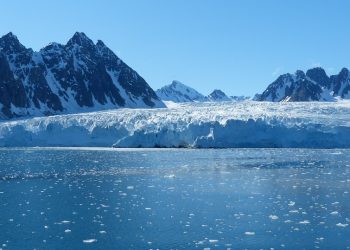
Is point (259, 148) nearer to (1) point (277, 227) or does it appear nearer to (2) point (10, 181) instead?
(2) point (10, 181)

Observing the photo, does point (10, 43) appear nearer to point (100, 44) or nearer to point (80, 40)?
point (80, 40)

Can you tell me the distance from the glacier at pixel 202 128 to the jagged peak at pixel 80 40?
47.5 metres

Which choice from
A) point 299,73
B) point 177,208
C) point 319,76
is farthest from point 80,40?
point 177,208

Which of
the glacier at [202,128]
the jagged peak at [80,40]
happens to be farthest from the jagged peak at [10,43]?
the glacier at [202,128]

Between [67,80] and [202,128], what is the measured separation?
187 ft

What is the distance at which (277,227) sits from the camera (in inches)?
750

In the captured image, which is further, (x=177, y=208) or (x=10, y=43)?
(x=10, y=43)

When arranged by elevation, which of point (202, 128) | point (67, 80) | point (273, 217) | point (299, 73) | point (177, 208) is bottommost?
point (177, 208)

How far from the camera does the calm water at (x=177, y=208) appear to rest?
57.1 feet

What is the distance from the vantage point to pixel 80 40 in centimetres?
12475

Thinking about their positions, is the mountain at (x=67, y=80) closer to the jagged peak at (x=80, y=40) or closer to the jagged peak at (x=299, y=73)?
the jagged peak at (x=80, y=40)

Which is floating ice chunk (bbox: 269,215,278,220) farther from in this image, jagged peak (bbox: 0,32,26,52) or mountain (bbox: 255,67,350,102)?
mountain (bbox: 255,67,350,102)

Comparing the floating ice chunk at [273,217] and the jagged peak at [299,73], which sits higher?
the jagged peak at [299,73]

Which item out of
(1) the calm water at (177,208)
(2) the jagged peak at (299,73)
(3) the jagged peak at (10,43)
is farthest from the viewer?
(2) the jagged peak at (299,73)
